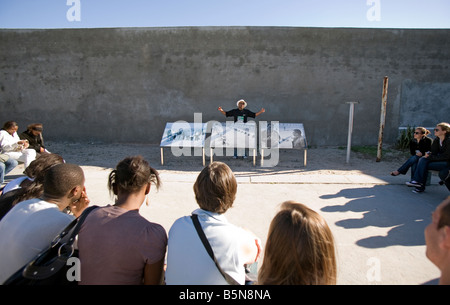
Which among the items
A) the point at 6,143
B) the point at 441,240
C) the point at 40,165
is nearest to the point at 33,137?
the point at 6,143

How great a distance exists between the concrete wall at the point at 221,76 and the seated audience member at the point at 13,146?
12.5 feet

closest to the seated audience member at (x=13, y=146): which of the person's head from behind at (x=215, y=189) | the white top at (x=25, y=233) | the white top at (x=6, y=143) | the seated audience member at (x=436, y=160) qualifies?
the white top at (x=6, y=143)

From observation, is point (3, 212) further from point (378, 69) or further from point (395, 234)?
point (378, 69)

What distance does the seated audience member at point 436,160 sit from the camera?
202 inches

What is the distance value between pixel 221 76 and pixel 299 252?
27.4ft

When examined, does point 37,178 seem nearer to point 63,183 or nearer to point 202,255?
point 63,183

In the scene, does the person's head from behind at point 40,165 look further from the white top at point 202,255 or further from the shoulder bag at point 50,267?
the white top at point 202,255

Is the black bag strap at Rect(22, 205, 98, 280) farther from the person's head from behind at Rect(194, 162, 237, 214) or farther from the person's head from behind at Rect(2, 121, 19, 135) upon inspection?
the person's head from behind at Rect(2, 121, 19, 135)

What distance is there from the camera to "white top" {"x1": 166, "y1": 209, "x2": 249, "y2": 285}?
1.74 m
